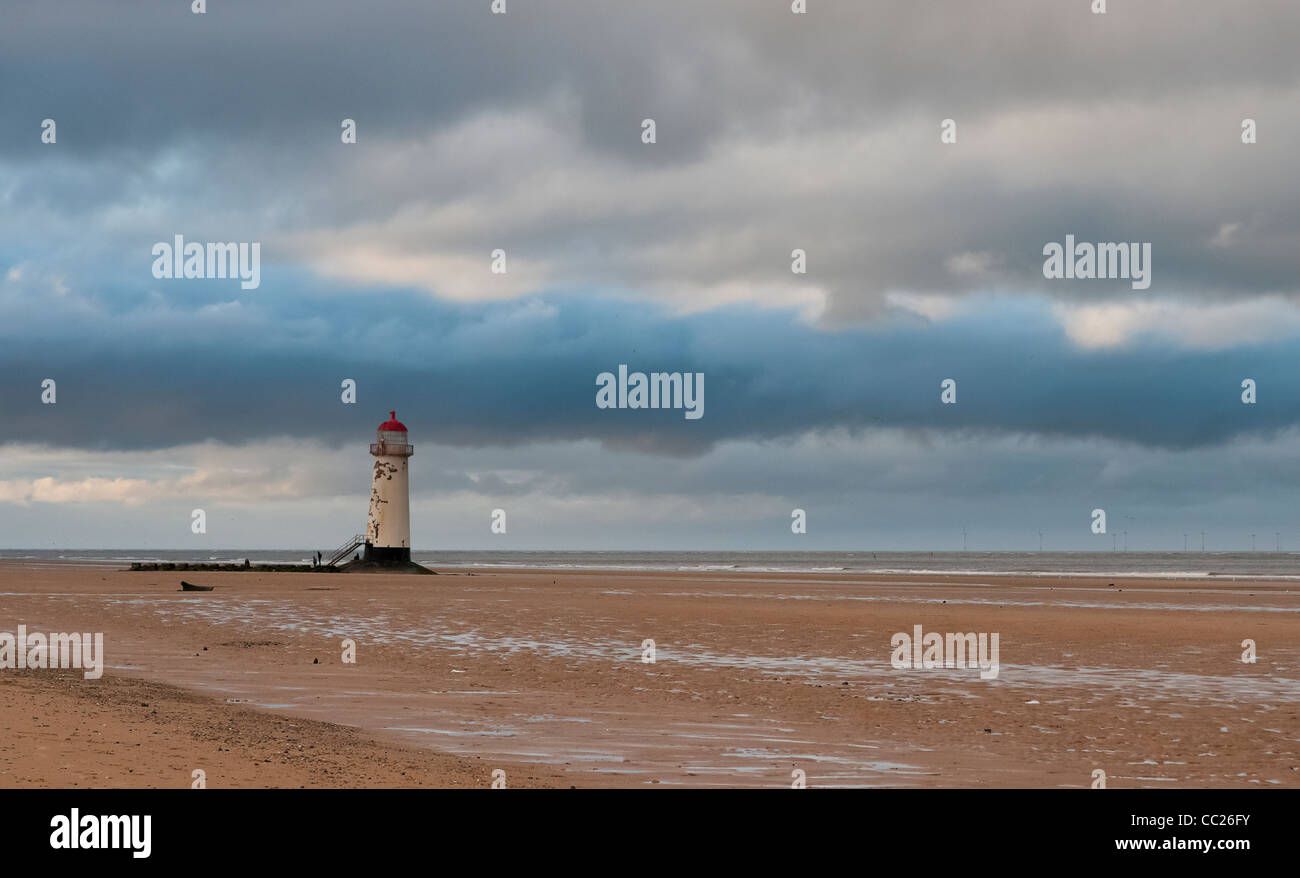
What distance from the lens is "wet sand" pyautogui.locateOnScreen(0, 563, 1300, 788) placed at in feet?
38.7

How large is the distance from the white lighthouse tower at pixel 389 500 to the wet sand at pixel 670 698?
98.7 ft

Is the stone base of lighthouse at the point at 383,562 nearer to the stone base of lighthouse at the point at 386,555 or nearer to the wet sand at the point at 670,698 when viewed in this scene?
the stone base of lighthouse at the point at 386,555

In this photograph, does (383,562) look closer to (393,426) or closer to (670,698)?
(393,426)

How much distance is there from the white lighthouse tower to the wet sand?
30.1 m

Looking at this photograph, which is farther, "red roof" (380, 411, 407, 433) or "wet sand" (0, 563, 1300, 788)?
"red roof" (380, 411, 407, 433)

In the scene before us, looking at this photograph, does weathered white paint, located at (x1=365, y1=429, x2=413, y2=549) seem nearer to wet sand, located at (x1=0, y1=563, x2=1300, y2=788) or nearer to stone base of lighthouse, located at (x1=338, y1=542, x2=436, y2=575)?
stone base of lighthouse, located at (x1=338, y1=542, x2=436, y2=575)

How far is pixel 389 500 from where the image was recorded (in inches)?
2731

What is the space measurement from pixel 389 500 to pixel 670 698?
53.9m

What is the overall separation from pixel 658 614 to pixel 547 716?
21.5 metres

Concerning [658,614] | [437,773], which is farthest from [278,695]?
[658,614]

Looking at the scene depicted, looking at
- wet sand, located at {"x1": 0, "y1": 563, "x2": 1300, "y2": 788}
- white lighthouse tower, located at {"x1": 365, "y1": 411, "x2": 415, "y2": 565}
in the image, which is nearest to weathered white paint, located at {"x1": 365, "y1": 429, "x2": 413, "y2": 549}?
→ white lighthouse tower, located at {"x1": 365, "y1": 411, "x2": 415, "y2": 565}

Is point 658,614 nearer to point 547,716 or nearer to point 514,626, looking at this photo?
point 514,626

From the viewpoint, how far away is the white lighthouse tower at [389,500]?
68625mm

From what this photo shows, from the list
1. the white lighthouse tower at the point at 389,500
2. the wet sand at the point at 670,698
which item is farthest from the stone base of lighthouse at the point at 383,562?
the wet sand at the point at 670,698
